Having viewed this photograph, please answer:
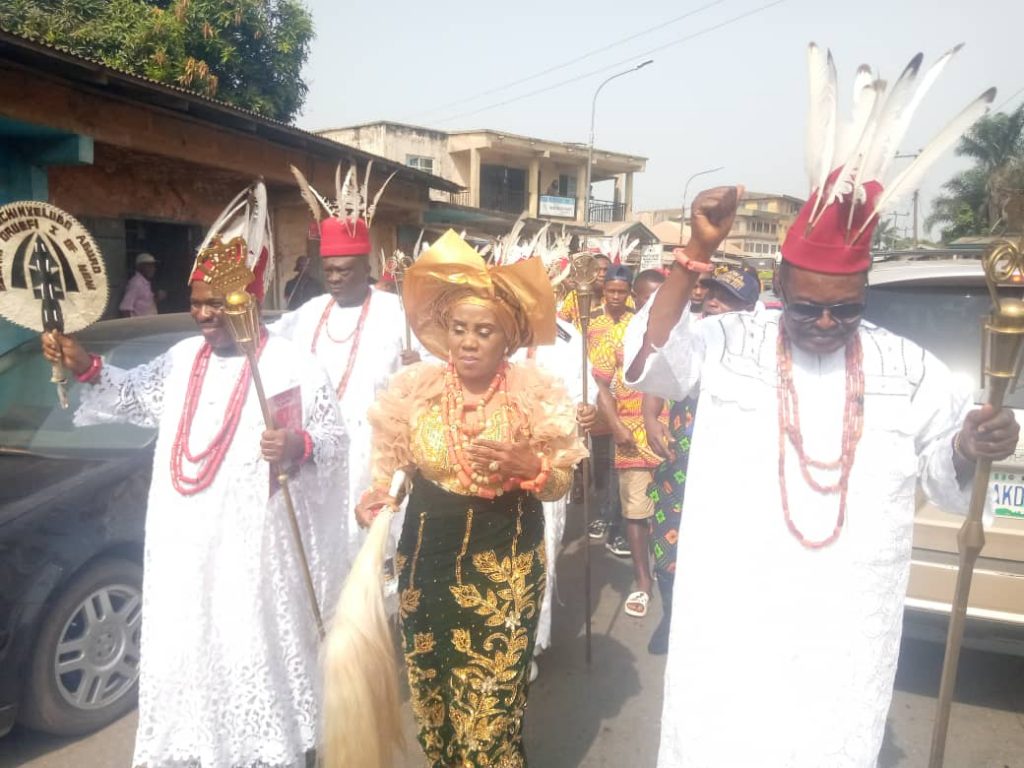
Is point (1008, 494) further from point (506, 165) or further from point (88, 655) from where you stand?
point (506, 165)

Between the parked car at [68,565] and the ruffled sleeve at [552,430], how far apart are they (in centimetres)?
213

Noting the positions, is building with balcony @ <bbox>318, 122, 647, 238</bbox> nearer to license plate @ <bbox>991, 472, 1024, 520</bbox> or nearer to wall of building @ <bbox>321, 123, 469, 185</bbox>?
wall of building @ <bbox>321, 123, 469, 185</bbox>

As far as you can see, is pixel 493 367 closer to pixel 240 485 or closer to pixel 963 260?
pixel 240 485

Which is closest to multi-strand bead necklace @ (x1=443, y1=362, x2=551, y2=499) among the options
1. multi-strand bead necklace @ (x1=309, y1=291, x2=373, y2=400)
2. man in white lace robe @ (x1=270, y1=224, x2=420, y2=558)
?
man in white lace robe @ (x1=270, y1=224, x2=420, y2=558)

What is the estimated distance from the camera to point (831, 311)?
2.23m

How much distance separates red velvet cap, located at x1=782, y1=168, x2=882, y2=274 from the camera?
84.3 inches

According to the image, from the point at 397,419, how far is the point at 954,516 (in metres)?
2.55

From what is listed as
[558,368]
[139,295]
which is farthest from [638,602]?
[139,295]

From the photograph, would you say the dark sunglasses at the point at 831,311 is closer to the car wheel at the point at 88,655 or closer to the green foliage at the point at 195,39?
the car wheel at the point at 88,655

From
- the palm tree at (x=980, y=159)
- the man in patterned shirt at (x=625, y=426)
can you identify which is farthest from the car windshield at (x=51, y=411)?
the palm tree at (x=980, y=159)

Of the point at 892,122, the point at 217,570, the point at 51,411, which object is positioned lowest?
the point at 217,570

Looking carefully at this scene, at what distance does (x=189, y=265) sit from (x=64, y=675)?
8544 millimetres

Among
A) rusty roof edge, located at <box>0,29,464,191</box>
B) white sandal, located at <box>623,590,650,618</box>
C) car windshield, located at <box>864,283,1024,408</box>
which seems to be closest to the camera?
car windshield, located at <box>864,283,1024,408</box>

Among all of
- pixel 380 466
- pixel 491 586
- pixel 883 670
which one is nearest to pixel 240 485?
pixel 380 466
